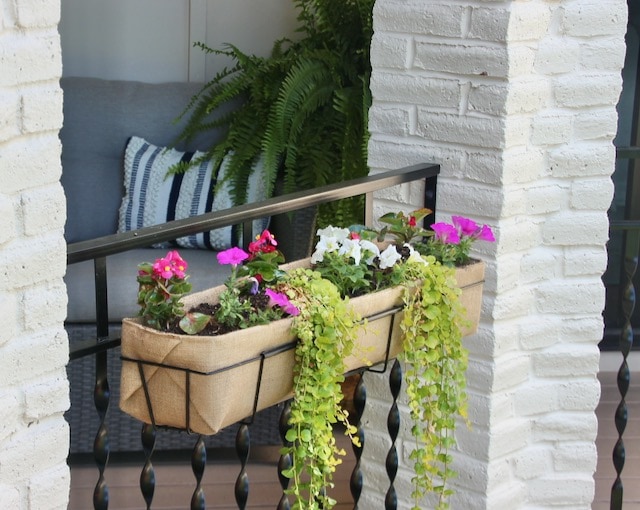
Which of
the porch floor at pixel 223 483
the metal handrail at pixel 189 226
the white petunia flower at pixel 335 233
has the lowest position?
the porch floor at pixel 223 483

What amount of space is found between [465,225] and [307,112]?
1322mm

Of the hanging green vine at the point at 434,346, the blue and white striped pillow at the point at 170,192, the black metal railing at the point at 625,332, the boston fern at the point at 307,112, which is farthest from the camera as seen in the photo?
the blue and white striped pillow at the point at 170,192

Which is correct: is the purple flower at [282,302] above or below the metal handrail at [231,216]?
below

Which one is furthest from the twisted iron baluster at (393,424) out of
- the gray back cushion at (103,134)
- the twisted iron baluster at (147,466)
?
the gray back cushion at (103,134)

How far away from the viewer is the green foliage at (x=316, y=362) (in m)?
1.57

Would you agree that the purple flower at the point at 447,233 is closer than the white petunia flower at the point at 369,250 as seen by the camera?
No

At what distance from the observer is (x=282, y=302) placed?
156 cm

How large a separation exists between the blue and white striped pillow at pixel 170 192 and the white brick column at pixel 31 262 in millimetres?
1901

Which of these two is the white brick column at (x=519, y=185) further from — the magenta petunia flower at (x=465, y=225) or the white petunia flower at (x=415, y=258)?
the white petunia flower at (x=415, y=258)

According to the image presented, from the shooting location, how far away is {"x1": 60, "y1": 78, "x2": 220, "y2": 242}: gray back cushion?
341 centimetres

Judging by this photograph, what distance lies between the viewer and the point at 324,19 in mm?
3275

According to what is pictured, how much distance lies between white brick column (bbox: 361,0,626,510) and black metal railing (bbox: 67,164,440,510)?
0.12m

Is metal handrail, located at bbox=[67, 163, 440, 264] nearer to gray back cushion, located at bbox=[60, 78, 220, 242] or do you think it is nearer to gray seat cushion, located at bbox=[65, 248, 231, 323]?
gray seat cushion, located at bbox=[65, 248, 231, 323]

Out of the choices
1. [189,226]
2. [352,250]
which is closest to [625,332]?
[352,250]
